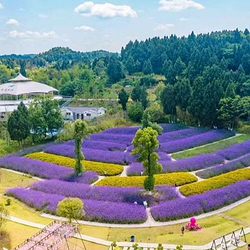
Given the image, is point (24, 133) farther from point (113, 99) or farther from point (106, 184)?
point (113, 99)

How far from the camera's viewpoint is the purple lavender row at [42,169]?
117 feet

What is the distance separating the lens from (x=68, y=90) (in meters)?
85.2

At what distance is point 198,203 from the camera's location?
28188 millimetres

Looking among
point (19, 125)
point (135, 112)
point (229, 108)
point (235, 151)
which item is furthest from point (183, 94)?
point (19, 125)

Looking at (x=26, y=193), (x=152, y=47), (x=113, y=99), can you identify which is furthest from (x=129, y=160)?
(x=152, y=47)

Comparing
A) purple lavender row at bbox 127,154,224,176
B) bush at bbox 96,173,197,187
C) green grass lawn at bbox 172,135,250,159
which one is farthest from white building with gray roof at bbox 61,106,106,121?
bush at bbox 96,173,197,187

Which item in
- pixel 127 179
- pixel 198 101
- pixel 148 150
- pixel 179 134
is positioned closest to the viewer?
pixel 148 150

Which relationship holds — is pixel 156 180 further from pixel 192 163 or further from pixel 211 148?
pixel 211 148

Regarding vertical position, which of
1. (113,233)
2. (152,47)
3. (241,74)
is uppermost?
(152,47)

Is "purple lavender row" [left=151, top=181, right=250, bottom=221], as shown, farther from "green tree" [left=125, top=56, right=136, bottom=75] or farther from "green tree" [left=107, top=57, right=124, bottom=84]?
"green tree" [left=125, top=56, right=136, bottom=75]

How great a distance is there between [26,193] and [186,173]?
14.9 meters

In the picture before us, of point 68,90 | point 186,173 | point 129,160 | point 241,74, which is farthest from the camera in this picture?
point 68,90

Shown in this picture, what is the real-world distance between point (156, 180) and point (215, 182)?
17.2 feet

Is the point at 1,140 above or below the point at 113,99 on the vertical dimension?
below
